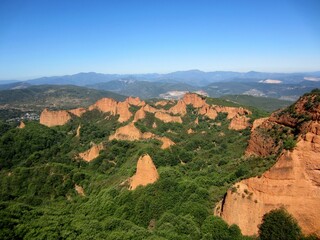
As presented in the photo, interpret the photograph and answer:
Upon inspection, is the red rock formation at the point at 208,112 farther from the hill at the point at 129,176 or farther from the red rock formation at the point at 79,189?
the red rock formation at the point at 79,189

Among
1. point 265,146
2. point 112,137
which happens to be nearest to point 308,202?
point 265,146

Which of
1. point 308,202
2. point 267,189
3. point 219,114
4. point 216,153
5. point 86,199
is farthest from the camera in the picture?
point 219,114

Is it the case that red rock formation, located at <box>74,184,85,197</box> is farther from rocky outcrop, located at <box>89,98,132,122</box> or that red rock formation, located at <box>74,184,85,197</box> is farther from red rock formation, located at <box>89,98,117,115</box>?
red rock formation, located at <box>89,98,117,115</box>

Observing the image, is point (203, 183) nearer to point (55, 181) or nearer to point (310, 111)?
point (310, 111)

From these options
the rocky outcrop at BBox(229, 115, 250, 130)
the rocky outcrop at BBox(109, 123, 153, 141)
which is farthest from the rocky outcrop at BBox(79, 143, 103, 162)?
the rocky outcrop at BBox(229, 115, 250, 130)

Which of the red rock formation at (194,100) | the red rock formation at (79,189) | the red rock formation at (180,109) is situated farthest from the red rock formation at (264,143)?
the red rock formation at (194,100)

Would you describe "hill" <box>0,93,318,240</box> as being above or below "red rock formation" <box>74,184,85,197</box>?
above
